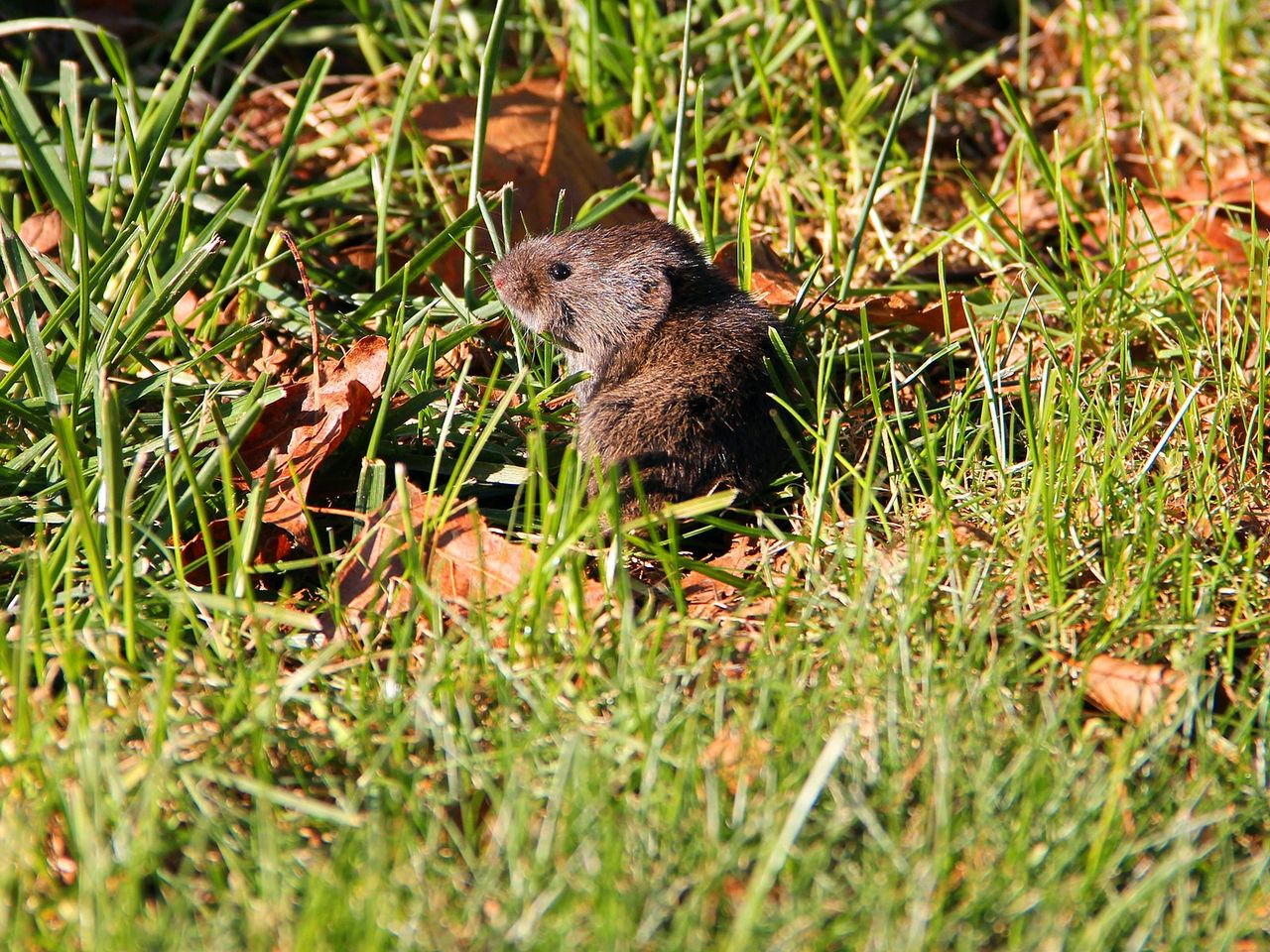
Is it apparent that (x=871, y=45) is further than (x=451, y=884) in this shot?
Yes

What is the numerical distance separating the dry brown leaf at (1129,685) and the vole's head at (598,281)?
190 centimetres

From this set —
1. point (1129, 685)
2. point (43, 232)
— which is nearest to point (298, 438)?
point (43, 232)

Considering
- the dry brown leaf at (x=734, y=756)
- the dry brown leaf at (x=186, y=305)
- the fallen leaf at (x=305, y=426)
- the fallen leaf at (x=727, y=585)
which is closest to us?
the dry brown leaf at (x=734, y=756)

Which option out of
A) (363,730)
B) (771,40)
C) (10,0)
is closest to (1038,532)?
(363,730)

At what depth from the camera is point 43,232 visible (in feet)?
15.9

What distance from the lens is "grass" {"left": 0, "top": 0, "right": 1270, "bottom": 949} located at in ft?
7.97

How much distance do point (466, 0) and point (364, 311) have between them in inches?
86.4

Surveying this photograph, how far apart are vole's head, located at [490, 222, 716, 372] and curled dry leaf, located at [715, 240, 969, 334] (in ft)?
1.61

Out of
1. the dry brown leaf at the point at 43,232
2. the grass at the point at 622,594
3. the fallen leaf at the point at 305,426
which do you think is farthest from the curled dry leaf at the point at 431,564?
the dry brown leaf at the point at 43,232

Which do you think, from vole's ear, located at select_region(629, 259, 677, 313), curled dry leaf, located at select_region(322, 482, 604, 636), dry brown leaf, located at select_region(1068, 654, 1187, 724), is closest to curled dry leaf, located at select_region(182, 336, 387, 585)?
curled dry leaf, located at select_region(322, 482, 604, 636)

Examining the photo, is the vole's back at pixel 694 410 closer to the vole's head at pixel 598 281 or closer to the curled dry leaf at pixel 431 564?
the vole's head at pixel 598 281

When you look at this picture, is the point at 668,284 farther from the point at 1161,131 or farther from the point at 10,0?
the point at 10,0

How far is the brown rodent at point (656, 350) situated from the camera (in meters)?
3.82

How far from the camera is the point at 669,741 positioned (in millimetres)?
2797
